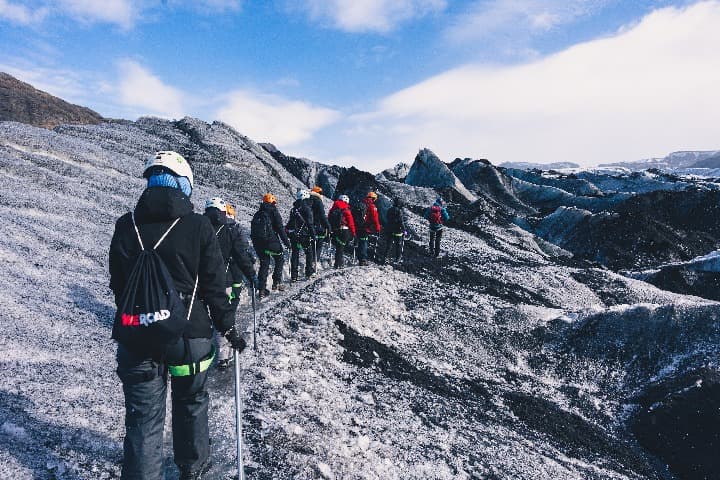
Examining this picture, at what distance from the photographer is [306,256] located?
14562 mm

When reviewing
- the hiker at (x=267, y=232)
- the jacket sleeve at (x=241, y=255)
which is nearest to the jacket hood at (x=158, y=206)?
the jacket sleeve at (x=241, y=255)

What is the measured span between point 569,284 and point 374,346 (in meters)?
15.3

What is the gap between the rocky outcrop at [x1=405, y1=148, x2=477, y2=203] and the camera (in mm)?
49606

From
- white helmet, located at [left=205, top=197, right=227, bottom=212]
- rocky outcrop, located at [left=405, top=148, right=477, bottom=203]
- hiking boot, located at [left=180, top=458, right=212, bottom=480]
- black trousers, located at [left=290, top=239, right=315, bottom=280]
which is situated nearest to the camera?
hiking boot, located at [left=180, top=458, right=212, bottom=480]

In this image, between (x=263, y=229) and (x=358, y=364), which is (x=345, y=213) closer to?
(x=263, y=229)

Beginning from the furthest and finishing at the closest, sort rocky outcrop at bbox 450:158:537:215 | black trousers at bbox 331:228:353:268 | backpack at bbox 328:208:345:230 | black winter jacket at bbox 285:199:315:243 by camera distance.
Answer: rocky outcrop at bbox 450:158:537:215 < black trousers at bbox 331:228:353:268 < backpack at bbox 328:208:345:230 < black winter jacket at bbox 285:199:315:243

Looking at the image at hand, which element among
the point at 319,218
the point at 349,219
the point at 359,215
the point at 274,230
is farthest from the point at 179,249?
the point at 359,215

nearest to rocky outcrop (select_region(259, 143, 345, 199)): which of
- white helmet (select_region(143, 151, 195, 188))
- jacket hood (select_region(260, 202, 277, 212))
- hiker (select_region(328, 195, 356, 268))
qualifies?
hiker (select_region(328, 195, 356, 268))

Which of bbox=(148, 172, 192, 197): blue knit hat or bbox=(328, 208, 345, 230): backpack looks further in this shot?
bbox=(328, 208, 345, 230): backpack

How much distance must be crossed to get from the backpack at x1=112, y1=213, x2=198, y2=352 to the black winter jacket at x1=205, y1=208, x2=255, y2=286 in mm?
4655

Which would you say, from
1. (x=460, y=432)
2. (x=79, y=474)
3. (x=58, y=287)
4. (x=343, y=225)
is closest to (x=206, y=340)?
(x=79, y=474)

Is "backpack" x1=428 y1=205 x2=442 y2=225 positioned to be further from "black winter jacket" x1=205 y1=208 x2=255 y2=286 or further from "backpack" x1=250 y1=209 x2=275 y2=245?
"black winter jacket" x1=205 y1=208 x2=255 y2=286

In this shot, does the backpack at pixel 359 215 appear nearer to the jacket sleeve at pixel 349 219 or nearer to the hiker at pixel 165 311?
the jacket sleeve at pixel 349 219

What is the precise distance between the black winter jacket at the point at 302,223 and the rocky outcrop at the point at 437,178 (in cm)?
3625
